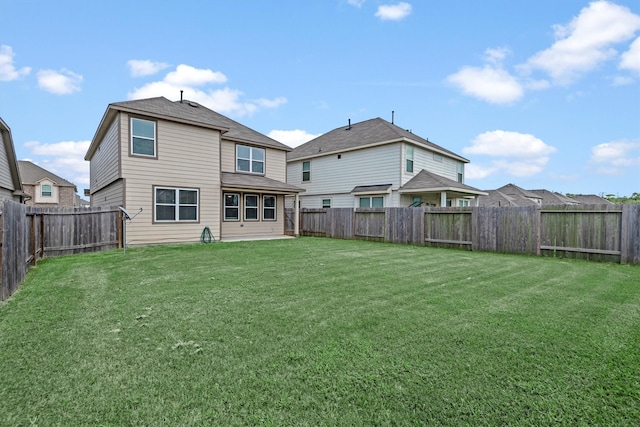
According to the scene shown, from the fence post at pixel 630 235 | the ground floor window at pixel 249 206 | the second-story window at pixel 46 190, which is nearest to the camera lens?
the fence post at pixel 630 235

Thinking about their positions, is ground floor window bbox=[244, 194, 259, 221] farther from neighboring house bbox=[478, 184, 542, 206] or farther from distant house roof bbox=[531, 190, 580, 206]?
distant house roof bbox=[531, 190, 580, 206]

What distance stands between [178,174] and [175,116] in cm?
221

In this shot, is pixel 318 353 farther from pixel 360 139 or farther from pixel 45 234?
pixel 360 139

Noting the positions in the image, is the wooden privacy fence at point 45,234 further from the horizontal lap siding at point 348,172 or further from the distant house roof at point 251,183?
the horizontal lap siding at point 348,172

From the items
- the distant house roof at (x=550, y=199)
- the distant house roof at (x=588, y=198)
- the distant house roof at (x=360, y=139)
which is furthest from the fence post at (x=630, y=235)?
the distant house roof at (x=588, y=198)

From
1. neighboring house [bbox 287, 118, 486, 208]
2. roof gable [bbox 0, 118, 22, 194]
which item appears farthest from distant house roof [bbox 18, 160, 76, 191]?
neighboring house [bbox 287, 118, 486, 208]

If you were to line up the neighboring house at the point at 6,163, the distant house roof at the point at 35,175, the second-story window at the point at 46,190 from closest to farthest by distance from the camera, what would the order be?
the neighboring house at the point at 6,163
the distant house roof at the point at 35,175
the second-story window at the point at 46,190

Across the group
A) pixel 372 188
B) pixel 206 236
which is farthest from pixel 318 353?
pixel 372 188

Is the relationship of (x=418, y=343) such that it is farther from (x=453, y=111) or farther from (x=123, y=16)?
(x=453, y=111)

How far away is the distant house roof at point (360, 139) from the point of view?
17.5m

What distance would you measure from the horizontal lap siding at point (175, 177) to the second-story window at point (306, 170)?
8.83 metres

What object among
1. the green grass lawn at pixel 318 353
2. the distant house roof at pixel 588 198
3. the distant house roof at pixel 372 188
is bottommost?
the green grass lawn at pixel 318 353

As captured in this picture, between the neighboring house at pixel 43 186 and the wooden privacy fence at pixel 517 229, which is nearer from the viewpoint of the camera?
the wooden privacy fence at pixel 517 229

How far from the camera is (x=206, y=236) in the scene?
503 inches
